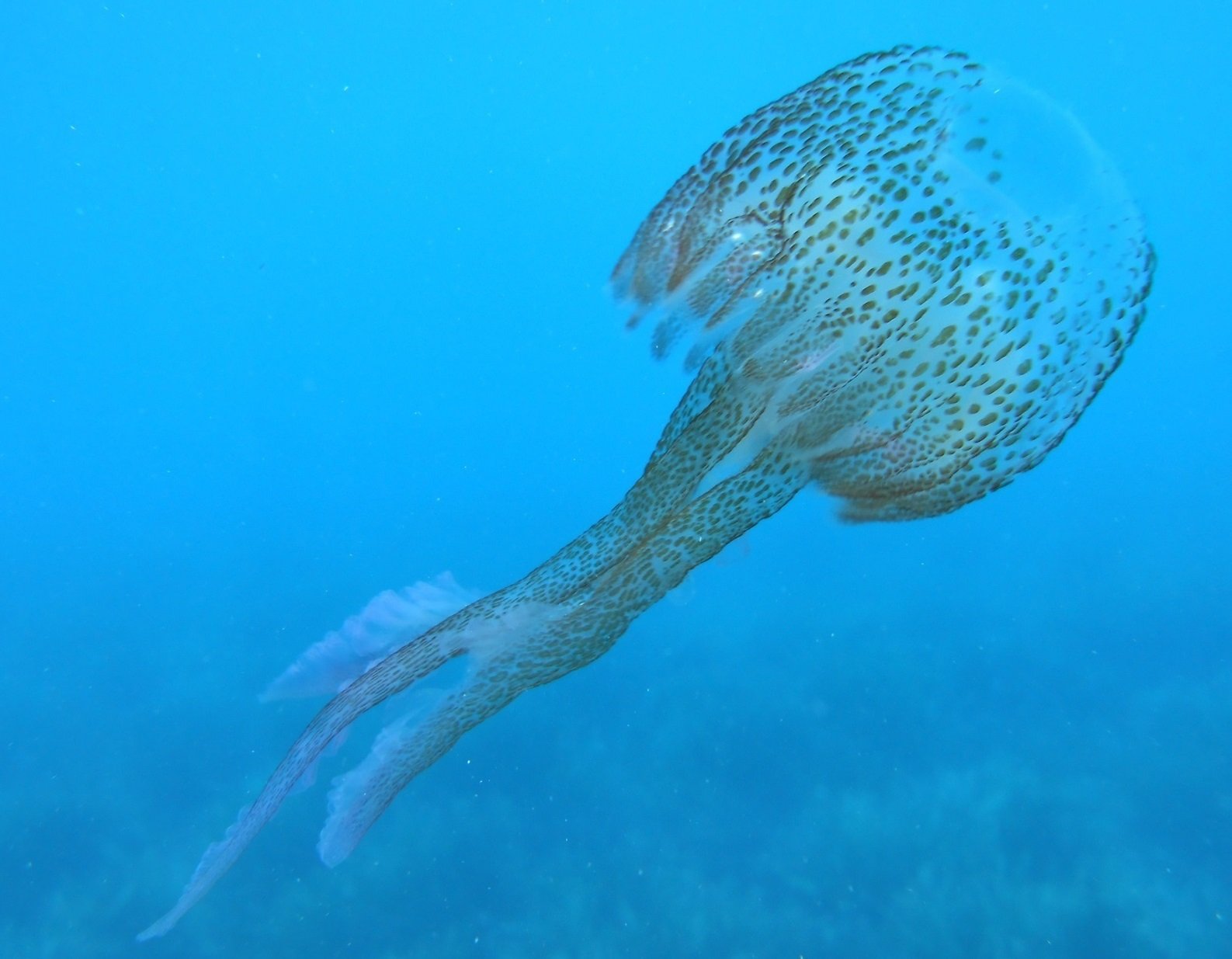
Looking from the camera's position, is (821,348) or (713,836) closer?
(821,348)

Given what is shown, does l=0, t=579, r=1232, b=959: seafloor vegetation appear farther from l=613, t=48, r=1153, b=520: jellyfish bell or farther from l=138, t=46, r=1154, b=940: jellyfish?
l=613, t=48, r=1153, b=520: jellyfish bell

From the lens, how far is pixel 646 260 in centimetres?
305

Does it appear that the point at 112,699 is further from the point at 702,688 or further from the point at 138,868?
the point at 702,688

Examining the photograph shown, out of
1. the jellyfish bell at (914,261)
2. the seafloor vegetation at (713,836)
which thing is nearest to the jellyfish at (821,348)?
the jellyfish bell at (914,261)

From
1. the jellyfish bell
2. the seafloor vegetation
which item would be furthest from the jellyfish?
the seafloor vegetation

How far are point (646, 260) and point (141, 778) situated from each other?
9.60m

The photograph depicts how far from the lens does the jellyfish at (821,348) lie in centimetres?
261

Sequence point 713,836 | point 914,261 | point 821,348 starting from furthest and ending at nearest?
point 713,836
point 821,348
point 914,261

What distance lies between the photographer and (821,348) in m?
2.84

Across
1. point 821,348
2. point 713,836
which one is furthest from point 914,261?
point 713,836

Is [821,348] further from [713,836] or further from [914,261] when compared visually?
[713,836]

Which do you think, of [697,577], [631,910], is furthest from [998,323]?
[631,910]

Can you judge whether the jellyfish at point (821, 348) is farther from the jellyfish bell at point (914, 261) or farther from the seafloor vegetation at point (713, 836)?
the seafloor vegetation at point (713, 836)

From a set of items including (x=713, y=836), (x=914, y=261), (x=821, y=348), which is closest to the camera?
(x=914, y=261)
